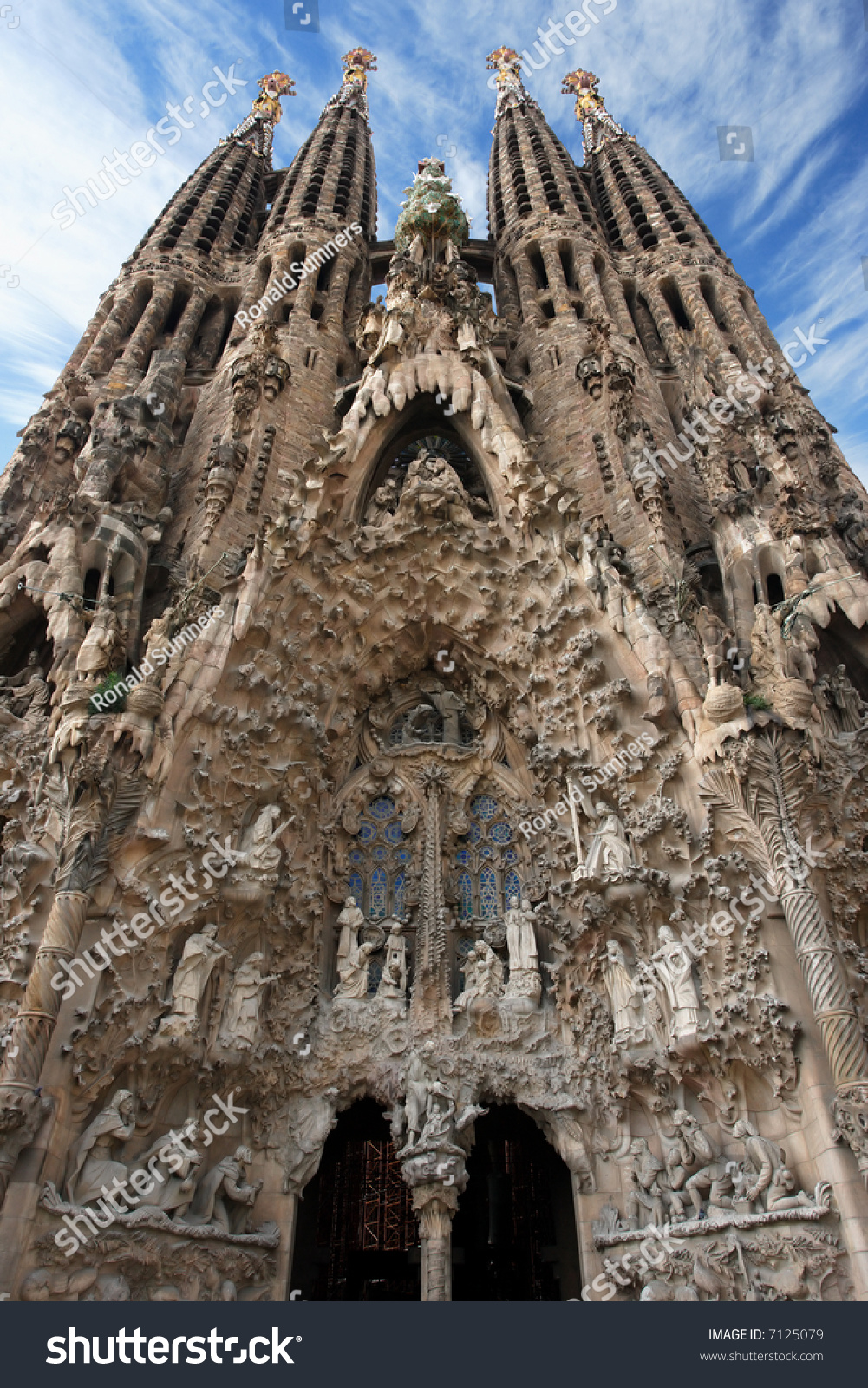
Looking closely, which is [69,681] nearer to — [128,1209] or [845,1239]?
[128,1209]

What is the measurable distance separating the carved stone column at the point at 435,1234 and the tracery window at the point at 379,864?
3.09m

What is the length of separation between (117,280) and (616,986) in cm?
1800

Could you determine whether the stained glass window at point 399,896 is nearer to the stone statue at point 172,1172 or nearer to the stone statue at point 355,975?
the stone statue at point 355,975

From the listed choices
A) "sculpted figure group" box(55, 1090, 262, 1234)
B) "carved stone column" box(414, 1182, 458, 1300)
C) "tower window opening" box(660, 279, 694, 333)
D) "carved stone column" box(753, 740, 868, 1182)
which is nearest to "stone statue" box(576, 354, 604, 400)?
"tower window opening" box(660, 279, 694, 333)

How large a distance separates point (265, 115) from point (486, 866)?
98.3 ft

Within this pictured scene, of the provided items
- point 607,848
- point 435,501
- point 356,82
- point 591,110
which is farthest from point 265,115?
point 607,848

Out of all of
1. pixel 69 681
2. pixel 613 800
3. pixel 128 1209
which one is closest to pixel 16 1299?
pixel 128 1209

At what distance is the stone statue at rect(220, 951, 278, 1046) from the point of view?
855 centimetres

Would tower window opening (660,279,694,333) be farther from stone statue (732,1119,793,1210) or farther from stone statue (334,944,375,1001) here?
stone statue (732,1119,793,1210)

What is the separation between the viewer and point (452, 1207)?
27.4 ft
